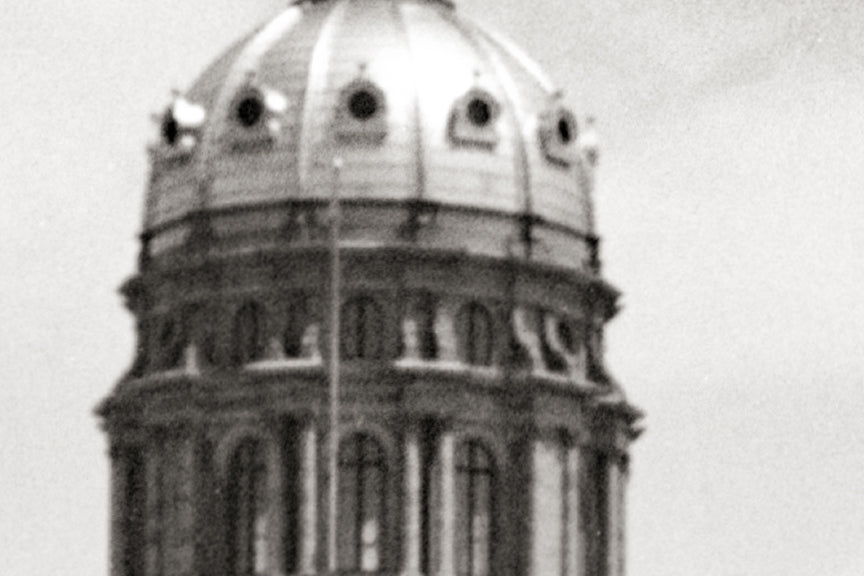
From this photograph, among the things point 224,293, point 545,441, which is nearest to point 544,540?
point 545,441

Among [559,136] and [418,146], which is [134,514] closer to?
[418,146]

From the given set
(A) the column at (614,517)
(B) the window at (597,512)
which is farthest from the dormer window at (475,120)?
(A) the column at (614,517)

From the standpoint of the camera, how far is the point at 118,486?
449 feet

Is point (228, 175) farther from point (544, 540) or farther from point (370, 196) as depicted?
point (544, 540)

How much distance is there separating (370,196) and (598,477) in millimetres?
10634

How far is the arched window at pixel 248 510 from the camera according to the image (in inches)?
5241

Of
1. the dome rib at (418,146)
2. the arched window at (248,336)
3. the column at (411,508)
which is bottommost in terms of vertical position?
the column at (411,508)

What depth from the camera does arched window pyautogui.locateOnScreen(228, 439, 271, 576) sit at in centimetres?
13312

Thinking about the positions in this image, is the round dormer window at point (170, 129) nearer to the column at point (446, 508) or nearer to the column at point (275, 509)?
the column at point (275, 509)

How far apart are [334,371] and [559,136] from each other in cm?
1141

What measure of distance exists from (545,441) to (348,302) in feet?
21.8

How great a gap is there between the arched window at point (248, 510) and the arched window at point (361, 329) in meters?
3.62

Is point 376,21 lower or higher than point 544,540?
higher

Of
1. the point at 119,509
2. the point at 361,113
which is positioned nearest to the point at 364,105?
the point at 361,113
